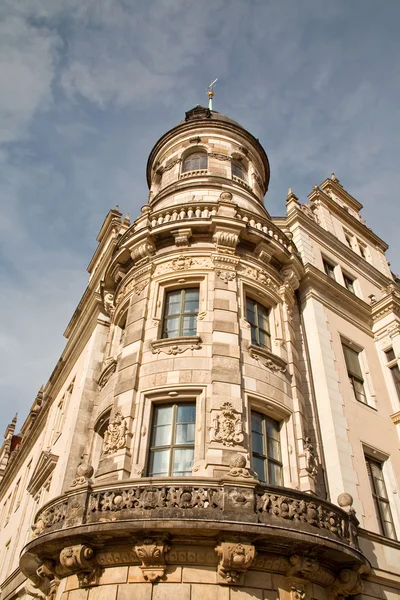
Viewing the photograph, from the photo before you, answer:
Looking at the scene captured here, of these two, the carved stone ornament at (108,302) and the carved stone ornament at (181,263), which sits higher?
the carved stone ornament at (108,302)

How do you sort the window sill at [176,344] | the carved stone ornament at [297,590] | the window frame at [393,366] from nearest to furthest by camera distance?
the carved stone ornament at [297,590]
the window sill at [176,344]
the window frame at [393,366]

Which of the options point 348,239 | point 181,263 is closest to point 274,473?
point 181,263

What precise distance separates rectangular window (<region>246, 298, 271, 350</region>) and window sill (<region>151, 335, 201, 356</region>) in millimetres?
1995

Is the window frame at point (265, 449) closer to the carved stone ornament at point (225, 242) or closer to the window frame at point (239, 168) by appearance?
the carved stone ornament at point (225, 242)

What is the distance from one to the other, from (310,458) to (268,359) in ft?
9.99

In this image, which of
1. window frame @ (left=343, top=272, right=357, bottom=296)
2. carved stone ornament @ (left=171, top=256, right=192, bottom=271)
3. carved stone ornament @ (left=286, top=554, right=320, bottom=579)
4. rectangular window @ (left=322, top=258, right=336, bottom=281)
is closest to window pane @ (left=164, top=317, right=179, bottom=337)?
carved stone ornament @ (left=171, top=256, right=192, bottom=271)

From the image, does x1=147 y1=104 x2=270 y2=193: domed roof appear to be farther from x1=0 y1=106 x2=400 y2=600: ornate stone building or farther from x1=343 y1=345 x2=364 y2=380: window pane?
x1=343 y1=345 x2=364 y2=380: window pane

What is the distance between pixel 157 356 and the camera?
14742 millimetres

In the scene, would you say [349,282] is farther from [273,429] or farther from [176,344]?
[176,344]

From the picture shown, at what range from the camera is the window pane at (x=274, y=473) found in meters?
13.3

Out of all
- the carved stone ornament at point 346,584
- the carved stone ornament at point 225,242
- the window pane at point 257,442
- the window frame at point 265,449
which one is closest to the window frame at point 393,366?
the window frame at point 265,449

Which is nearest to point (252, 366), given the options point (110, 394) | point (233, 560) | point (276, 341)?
point (276, 341)

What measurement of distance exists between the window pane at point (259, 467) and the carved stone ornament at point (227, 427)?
972 millimetres

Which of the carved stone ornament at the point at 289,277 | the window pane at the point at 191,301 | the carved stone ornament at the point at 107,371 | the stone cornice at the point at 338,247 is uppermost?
the stone cornice at the point at 338,247
